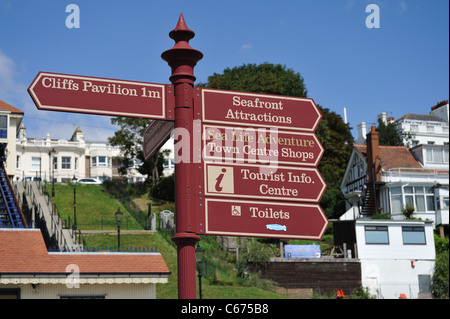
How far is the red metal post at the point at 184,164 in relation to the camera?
7.03 metres

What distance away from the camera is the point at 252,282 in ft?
142

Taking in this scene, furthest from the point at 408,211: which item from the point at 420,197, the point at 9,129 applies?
the point at 9,129

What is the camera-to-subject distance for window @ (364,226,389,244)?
161ft

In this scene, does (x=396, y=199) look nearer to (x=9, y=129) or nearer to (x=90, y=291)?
(x=9, y=129)

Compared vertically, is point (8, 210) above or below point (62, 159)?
below

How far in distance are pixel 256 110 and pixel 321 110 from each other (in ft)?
248

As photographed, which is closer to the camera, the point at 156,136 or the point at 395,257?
the point at 156,136

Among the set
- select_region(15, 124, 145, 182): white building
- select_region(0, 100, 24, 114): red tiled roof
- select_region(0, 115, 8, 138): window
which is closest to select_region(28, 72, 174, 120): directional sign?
select_region(0, 115, 8, 138): window

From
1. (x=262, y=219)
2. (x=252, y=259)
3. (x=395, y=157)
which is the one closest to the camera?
(x=262, y=219)

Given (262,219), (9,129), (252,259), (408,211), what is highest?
(9,129)

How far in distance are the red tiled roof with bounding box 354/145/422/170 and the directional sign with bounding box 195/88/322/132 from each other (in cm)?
5718

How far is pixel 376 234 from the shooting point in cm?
4919

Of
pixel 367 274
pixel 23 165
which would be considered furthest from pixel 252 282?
pixel 23 165
